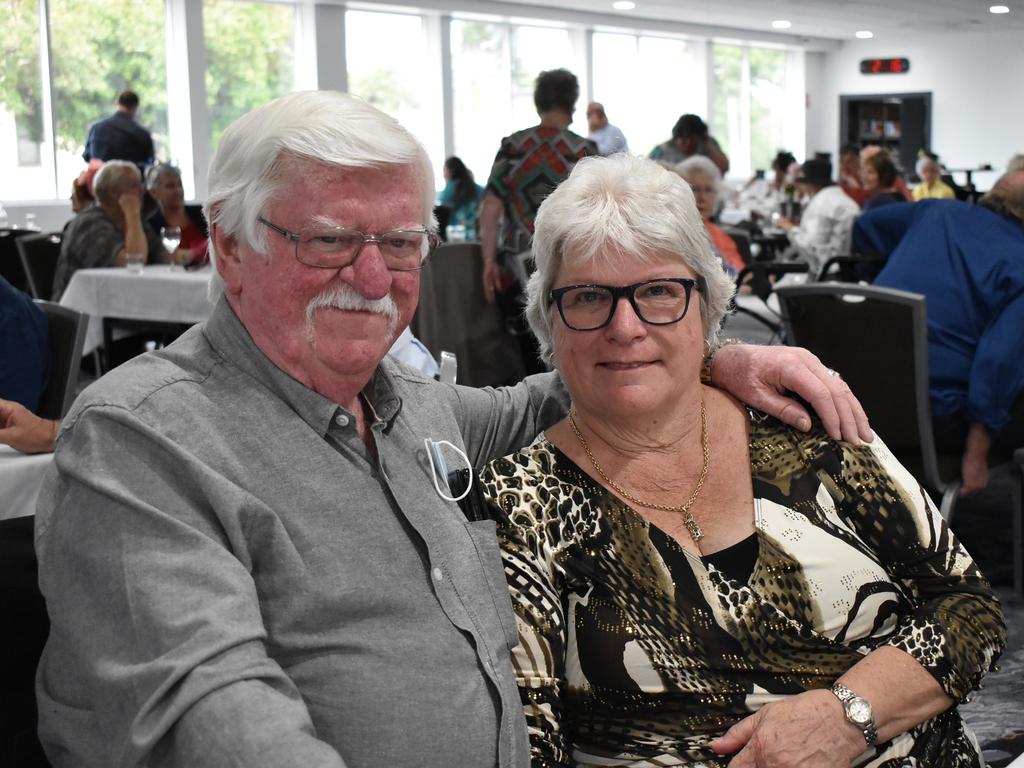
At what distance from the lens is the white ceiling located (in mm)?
16062

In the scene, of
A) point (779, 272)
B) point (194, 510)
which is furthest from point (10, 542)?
point (779, 272)

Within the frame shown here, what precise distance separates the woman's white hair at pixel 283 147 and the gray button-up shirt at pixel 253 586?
0.12 metres

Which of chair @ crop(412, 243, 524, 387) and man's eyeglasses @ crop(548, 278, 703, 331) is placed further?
chair @ crop(412, 243, 524, 387)

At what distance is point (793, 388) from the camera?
160 centimetres

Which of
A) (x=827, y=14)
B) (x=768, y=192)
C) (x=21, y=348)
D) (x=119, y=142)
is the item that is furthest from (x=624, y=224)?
(x=827, y=14)

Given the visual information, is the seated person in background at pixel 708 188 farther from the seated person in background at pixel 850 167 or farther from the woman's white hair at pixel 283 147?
the seated person in background at pixel 850 167

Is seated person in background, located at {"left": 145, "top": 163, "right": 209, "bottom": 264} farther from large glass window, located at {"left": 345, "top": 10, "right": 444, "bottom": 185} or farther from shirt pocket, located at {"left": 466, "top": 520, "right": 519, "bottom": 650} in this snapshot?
large glass window, located at {"left": 345, "top": 10, "right": 444, "bottom": 185}

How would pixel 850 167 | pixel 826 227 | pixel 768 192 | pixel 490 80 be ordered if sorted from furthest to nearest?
pixel 490 80 → pixel 768 192 → pixel 850 167 → pixel 826 227

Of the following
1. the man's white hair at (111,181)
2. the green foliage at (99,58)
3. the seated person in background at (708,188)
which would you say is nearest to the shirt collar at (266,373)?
the seated person in background at (708,188)

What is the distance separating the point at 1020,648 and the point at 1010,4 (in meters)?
16.0

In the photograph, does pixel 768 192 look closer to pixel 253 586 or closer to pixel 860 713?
pixel 860 713

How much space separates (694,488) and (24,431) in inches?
46.0

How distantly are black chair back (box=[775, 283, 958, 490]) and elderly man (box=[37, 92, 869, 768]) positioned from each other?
201 centimetres

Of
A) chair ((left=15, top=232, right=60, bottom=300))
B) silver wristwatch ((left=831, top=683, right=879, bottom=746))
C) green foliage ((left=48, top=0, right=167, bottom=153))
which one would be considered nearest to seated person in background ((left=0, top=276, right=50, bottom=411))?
silver wristwatch ((left=831, top=683, right=879, bottom=746))
